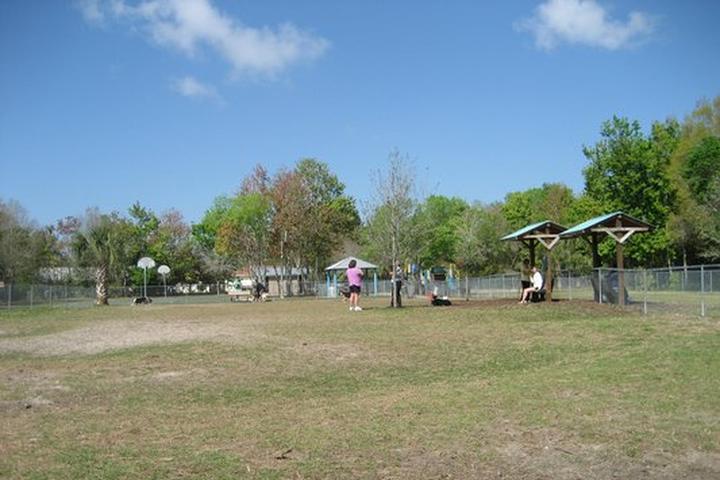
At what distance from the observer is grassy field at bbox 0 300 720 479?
626 centimetres

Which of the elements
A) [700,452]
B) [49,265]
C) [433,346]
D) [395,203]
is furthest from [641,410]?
[49,265]

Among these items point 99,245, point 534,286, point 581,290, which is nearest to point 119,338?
point 534,286

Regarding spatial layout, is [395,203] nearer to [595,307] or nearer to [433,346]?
[595,307]

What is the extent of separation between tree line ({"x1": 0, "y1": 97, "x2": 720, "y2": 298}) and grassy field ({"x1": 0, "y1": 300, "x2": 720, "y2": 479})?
89.3ft

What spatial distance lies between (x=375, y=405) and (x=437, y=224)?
78.9 metres

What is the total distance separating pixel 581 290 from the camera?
107 feet

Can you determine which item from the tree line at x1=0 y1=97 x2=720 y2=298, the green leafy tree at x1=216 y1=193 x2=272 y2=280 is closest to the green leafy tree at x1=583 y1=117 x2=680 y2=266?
the tree line at x1=0 y1=97 x2=720 y2=298

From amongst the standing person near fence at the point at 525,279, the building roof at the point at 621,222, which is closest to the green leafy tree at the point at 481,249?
the standing person near fence at the point at 525,279

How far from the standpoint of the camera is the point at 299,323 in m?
20.4

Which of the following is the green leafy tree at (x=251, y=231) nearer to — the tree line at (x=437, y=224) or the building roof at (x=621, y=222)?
the tree line at (x=437, y=224)

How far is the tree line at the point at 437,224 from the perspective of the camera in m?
55.8

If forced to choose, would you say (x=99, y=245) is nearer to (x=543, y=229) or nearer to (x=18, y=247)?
(x=18, y=247)

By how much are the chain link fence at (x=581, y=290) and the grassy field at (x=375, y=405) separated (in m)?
2.88

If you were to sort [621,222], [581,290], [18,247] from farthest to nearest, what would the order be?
1. [18,247]
2. [581,290]
3. [621,222]
